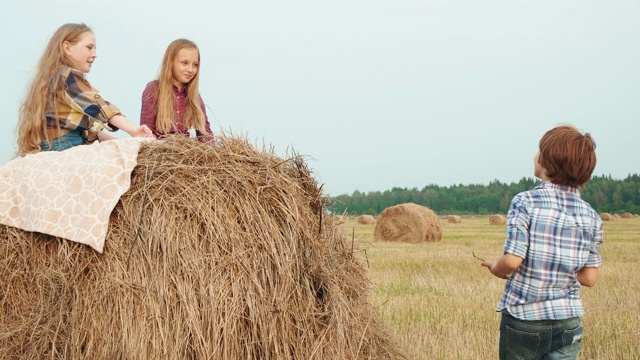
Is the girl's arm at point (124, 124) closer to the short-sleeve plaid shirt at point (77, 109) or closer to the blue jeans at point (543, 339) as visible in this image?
the short-sleeve plaid shirt at point (77, 109)

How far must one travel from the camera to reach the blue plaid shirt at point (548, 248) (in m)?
3.14

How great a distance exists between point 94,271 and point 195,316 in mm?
632

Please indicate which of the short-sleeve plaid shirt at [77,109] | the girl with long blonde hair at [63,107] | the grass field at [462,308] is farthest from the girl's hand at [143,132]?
the grass field at [462,308]

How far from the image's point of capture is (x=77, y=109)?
420 cm

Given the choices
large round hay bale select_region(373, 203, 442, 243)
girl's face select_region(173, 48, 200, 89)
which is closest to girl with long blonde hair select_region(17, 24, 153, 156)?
girl's face select_region(173, 48, 200, 89)

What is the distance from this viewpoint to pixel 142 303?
3277 millimetres

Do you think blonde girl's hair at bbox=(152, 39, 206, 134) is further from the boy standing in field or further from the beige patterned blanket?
the boy standing in field

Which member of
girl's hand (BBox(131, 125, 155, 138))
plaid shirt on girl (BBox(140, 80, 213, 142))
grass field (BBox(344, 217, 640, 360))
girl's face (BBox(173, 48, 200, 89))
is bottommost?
grass field (BBox(344, 217, 640, 360))

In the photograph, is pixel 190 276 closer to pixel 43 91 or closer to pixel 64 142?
pixel 64 142

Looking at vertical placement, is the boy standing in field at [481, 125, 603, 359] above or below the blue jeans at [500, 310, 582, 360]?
above

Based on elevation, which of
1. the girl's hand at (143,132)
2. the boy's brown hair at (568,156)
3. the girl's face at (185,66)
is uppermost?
the girl's face at (185,66)

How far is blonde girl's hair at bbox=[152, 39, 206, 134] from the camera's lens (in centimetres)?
457

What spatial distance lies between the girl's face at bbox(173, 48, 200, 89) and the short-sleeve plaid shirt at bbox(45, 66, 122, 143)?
0.60 meters

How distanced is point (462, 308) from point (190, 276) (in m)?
3.91
